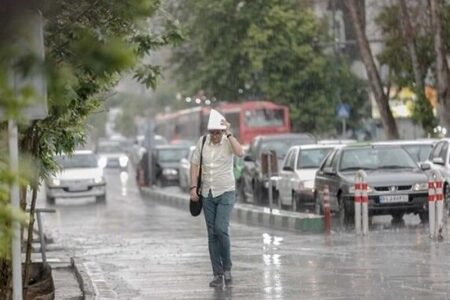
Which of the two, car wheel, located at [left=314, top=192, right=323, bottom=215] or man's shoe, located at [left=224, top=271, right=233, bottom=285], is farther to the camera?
car wheel, located at [left=314, top=192, right=323, bottom=215]

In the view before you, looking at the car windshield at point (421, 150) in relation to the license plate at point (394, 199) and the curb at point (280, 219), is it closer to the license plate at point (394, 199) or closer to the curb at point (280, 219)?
the curb at point (280, 219)

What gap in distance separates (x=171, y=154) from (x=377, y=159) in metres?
25.9

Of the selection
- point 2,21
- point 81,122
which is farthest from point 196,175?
point 2,21

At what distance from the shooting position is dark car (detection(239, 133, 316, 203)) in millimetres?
32469

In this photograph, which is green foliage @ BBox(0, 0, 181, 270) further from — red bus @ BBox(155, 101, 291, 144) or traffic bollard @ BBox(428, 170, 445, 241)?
red bus @ BBox(155, 101, 291, 144)

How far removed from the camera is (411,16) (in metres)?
38.8

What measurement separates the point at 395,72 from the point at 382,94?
20.8 feet

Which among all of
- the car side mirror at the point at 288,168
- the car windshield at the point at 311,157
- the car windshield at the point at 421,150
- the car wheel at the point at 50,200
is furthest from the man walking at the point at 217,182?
the car wheel at the point at 50,200

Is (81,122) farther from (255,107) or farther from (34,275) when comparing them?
(255,107)

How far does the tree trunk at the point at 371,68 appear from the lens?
36.4 metres

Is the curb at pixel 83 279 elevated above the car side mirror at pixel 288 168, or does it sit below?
below

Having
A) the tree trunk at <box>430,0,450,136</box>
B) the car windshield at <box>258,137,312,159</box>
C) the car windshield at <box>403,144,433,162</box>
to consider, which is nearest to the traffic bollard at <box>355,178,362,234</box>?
the car windshield at <box>403,144,433,162</box>

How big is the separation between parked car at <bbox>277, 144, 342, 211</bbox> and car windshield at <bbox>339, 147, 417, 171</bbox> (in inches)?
137

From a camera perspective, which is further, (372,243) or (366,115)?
(366,115)
